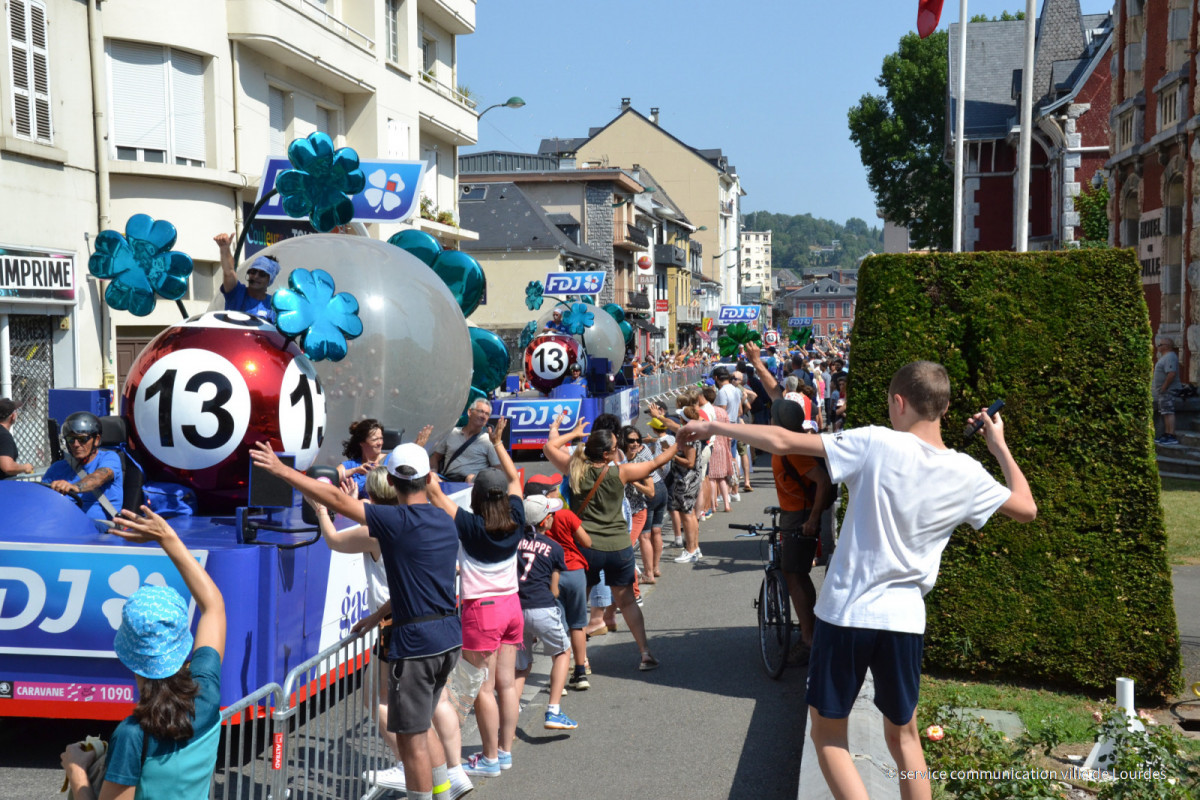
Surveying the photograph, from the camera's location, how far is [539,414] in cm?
1797

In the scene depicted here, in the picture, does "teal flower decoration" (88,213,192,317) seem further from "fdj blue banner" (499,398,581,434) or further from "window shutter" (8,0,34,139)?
"fdj blue banner" (499,398,581,434)

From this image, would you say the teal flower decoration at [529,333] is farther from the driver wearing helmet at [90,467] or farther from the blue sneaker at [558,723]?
the blue sneaker at [558,723]

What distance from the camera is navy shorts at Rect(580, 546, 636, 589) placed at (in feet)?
26.0

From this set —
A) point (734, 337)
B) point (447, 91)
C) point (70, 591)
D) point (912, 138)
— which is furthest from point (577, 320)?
point (912, 138)

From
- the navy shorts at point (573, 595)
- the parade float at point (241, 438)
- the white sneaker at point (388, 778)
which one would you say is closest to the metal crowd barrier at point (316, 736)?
the white sneaker at point (388, 778)

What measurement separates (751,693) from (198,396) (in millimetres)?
3915

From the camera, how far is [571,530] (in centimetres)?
748

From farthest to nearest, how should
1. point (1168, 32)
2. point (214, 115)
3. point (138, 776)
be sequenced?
point (1168, 32) < point (214, 115) < point (138, 776)

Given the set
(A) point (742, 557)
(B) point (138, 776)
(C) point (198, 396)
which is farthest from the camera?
(A) point (742, 557)

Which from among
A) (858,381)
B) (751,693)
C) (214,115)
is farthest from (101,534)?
(214,115)

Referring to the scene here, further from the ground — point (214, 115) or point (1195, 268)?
point (214, 115)

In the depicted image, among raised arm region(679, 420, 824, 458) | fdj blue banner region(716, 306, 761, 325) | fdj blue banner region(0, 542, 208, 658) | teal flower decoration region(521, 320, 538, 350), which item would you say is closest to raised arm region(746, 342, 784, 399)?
raised arm region(679, 420, 824, 458)

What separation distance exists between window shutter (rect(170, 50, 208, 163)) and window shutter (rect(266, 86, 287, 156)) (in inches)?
93.4

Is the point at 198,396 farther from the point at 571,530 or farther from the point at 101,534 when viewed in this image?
the point at 571,530
